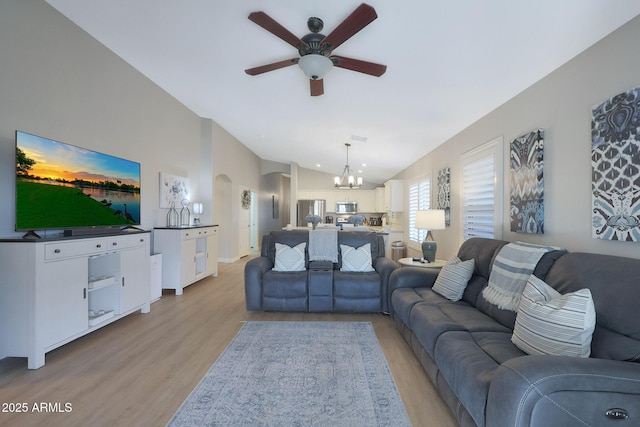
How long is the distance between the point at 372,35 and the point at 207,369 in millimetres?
2945

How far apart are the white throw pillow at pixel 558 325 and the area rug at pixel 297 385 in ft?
2.78

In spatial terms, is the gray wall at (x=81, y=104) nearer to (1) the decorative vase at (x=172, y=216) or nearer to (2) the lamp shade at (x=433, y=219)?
(1) the decorative vase at (x=172, y=216)

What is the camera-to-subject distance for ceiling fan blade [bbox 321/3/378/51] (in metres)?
1.76

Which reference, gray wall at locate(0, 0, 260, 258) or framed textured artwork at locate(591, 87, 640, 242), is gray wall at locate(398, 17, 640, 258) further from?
gray wall at locate(0, 0, 260, 258)

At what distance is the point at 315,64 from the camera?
2209 millimetres

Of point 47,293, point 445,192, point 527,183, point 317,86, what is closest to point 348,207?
point 445,192

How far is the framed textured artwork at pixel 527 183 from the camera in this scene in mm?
2383

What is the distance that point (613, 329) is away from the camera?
4.56 feet

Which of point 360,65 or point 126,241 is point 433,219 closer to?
point 360,65

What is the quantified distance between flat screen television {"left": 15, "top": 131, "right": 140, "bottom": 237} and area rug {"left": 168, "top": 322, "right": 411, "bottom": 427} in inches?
77.4

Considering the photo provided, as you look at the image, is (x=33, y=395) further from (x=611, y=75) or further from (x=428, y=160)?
(x=428, y=160)

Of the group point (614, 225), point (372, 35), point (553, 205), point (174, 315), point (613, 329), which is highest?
point (372, 35)

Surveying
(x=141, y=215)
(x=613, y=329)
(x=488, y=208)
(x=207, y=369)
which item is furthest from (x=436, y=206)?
(x=141, y=215)

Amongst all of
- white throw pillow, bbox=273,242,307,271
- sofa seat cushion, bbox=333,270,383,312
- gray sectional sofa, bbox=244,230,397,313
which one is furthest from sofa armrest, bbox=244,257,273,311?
sofa seat cushion, bbox=333,270,383,312
